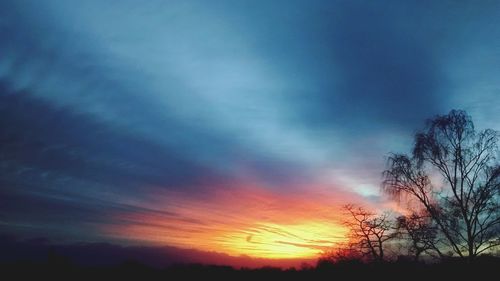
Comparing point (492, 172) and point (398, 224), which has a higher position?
point (492, 172)

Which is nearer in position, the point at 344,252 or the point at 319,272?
the point at 319,272

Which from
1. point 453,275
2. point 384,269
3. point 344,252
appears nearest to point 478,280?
point 453,275

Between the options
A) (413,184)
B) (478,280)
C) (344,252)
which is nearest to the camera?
(478,280)

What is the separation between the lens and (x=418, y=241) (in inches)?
1329

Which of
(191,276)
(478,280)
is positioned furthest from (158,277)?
(478,280)

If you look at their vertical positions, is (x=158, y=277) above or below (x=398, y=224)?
below

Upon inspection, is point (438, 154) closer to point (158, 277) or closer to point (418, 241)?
point (418, 241)

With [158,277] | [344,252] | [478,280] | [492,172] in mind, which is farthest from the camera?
[344,252]

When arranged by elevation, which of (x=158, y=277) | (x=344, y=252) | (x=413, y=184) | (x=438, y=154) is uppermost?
(x=438, y=154)

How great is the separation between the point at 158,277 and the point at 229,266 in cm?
783

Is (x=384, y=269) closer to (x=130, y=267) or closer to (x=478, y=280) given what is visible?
(x=478, y=280)

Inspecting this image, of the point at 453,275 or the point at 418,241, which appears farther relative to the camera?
the point at 418,241

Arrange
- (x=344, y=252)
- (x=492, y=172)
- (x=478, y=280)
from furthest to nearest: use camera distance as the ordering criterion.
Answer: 1. (x=344, y=252)
2. (x=492, y=172)
3. (x=478, y=280)

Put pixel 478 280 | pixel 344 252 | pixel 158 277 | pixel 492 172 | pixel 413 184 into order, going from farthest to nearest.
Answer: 1. pixel 344 252
2. pixel 413 184
3. pixel 492 172
4. pixel 158 277
5. pixel 478 280
